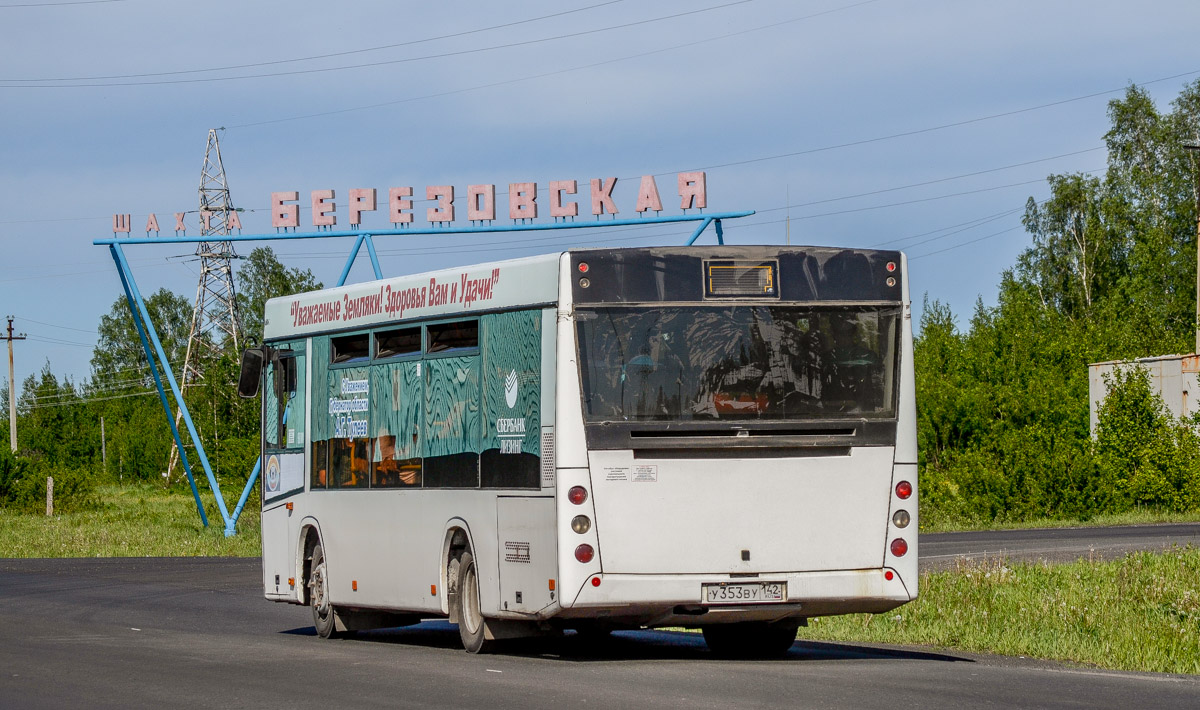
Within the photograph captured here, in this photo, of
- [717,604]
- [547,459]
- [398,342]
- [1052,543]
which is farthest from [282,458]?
[1052,543]

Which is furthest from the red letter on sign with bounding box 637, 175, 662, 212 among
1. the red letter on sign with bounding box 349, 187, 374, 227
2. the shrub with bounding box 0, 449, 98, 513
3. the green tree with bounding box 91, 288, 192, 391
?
the green tree with bounding box 91, 288, 192, 391

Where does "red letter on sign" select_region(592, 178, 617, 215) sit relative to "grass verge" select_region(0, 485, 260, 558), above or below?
above

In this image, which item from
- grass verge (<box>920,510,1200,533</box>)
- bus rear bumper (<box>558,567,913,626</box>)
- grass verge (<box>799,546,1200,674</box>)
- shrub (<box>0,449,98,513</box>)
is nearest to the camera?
bus rear bumper (<box>558,567,913,626</box>)

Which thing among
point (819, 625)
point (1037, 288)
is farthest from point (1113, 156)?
point (819, 625)

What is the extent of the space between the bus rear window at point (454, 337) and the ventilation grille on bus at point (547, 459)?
1.52 meters

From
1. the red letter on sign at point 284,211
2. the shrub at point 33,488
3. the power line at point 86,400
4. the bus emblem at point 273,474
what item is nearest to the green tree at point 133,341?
the power line at point 86,400

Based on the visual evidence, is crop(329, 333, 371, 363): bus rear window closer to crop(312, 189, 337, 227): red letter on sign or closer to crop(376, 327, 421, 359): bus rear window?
crop(376, 327, 421, 359): bus rear window

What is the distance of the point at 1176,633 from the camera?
14016mm

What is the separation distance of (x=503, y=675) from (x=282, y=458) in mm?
6416

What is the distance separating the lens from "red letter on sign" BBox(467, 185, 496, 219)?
147 ft

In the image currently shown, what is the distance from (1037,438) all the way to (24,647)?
35.4 m

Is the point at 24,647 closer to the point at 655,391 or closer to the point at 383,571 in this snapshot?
the point at 383,571

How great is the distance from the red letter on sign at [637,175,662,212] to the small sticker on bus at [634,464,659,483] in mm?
29660

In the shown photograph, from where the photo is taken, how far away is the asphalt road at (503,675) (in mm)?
10281
